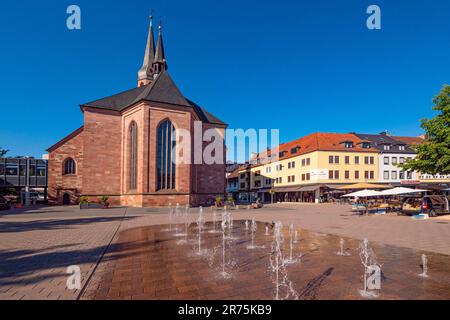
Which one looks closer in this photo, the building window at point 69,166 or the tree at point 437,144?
the tree at point 437,144

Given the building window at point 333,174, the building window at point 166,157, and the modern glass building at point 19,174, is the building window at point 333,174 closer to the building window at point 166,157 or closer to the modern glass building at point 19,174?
the building window at point 166,157

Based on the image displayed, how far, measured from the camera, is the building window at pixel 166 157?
33.1m

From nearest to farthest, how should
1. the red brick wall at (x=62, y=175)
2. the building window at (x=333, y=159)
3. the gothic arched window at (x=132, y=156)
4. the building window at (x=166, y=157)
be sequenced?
the building window at (x=166, y=157)
the gothic arched window at (x=132, y=156)
the red brick wall at (x=62, y=175)
the building window at (x=333, y=159)

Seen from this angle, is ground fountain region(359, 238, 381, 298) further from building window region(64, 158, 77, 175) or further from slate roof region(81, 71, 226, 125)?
building window region(64, 158, 77, 175)

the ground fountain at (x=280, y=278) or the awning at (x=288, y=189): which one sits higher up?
the ground fountain at (x=280, y=278)

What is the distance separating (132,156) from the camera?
3572cm

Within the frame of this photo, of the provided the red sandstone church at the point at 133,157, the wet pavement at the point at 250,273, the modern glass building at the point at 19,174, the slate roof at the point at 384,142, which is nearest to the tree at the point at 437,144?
the wet pavement at the point at 250,273

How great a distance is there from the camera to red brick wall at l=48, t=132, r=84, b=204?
3709cm

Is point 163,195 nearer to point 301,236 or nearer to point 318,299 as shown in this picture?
point 301,236

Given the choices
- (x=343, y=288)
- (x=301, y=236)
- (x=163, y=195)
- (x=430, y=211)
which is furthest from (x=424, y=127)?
(x=163, y=195)

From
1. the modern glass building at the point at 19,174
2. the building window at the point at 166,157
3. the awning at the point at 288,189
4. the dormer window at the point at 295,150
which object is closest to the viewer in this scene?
the building window at the point at 166,157

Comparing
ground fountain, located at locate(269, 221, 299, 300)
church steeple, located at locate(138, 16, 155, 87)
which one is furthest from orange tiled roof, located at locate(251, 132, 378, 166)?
ground fountain, located at locate(269, 221, 299, 300)

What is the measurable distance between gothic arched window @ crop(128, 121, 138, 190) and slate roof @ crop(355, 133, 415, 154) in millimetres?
43938

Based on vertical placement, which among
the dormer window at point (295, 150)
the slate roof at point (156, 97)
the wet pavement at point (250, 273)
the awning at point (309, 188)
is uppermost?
the slate roof at point (156, 97)
